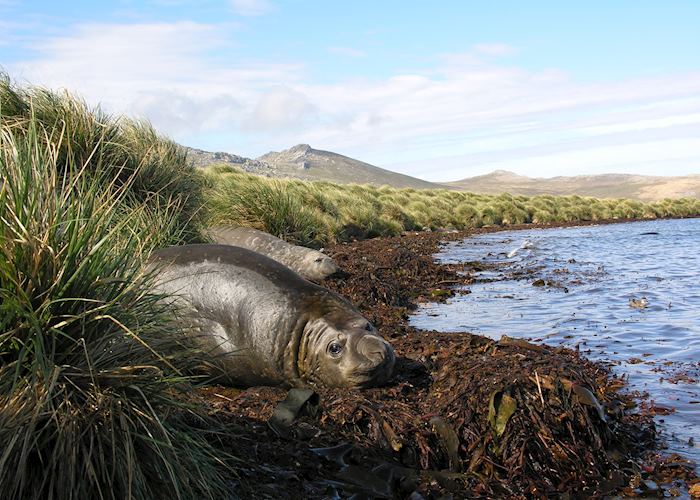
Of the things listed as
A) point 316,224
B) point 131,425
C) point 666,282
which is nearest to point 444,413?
point 131,425

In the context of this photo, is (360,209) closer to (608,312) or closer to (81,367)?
(608,312)

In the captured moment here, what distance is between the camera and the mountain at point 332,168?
154875 millimetres

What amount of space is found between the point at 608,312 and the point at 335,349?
217 inches

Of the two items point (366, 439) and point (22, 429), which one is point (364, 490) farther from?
point (22, 429)

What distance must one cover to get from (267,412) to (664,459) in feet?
8.61

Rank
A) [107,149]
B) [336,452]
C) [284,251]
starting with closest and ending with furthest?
[336,452] → [107,149] → [284,251]

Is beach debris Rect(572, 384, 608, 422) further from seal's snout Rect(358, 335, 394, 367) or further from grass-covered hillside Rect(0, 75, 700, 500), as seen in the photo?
grass-covered hillside Rect(0, 75, 700, 500)

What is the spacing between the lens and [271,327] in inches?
224

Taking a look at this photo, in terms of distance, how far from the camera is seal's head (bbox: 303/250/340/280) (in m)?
10.9

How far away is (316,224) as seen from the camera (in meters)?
17.8

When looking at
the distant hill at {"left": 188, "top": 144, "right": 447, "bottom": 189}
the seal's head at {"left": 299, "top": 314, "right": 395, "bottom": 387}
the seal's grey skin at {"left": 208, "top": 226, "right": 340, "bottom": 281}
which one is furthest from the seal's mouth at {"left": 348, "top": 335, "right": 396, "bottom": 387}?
the distant hill at {"left": 188, "top": 144, "right": 447, "bottom": 189}

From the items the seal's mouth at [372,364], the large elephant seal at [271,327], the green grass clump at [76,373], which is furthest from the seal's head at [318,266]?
the green grass clump at [76,373]

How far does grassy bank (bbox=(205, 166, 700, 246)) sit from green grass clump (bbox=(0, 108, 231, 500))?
10111 millimetres

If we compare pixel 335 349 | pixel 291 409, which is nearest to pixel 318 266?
pixel 335 349
